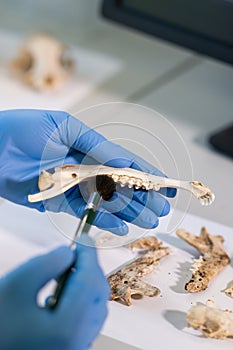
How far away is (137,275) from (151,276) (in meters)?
0.02

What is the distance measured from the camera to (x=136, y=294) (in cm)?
83

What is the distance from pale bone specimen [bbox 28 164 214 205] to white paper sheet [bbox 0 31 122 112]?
37 cm

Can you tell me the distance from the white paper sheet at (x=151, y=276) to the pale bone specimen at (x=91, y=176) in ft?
0.13

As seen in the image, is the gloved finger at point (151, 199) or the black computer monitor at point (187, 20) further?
the black computer monitor at point (187, 20)

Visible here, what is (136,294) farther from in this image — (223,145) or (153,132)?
(223,145)

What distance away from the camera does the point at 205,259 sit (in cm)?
89

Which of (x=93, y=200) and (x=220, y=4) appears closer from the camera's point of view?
(x=93, y=200)

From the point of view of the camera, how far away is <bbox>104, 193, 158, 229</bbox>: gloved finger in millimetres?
843

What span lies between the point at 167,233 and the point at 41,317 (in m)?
0.31

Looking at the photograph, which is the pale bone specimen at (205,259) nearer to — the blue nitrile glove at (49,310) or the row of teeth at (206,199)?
the row of teeth at (206,199)

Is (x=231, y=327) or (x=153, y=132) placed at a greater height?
(x=153, y=132)

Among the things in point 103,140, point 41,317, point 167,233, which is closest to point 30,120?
point 103,140

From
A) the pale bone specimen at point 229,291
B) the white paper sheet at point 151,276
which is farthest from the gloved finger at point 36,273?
the pale bone specimen at point 229,291

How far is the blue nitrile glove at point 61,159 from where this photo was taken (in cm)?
85
